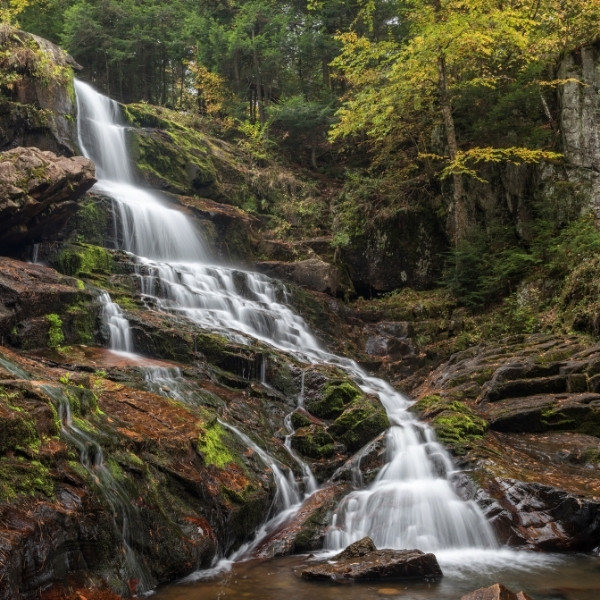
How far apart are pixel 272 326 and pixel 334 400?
13.2 feet

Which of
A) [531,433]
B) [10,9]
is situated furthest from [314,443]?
[10,9]

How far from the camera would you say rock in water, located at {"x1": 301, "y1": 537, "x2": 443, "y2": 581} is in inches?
216

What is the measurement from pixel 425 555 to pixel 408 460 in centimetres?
265

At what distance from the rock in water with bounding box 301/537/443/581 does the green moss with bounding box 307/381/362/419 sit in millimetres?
4166

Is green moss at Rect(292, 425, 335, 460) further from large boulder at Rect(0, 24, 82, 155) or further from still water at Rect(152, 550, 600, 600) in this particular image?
large boulder at Rect(0, 24, 82, 155)

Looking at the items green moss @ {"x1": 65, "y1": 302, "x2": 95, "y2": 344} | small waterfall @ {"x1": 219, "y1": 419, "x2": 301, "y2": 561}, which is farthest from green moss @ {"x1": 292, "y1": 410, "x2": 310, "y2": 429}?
green moss @ {"x1": 65, "y1": 302, "x2": 95, "y2": 344}

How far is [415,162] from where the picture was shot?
19594mm

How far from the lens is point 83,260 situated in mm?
12516

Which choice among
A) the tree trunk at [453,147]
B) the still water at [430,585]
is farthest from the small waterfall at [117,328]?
the tree trunk at [453,147]

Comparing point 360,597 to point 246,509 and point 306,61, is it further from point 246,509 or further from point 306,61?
point 306,61

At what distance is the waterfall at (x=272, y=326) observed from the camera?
698cm

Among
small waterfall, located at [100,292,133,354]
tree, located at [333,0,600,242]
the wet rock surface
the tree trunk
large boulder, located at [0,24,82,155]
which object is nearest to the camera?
the wet rock surface

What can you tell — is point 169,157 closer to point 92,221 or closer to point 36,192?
point 92,221

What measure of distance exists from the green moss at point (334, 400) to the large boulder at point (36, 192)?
7.01 meters
